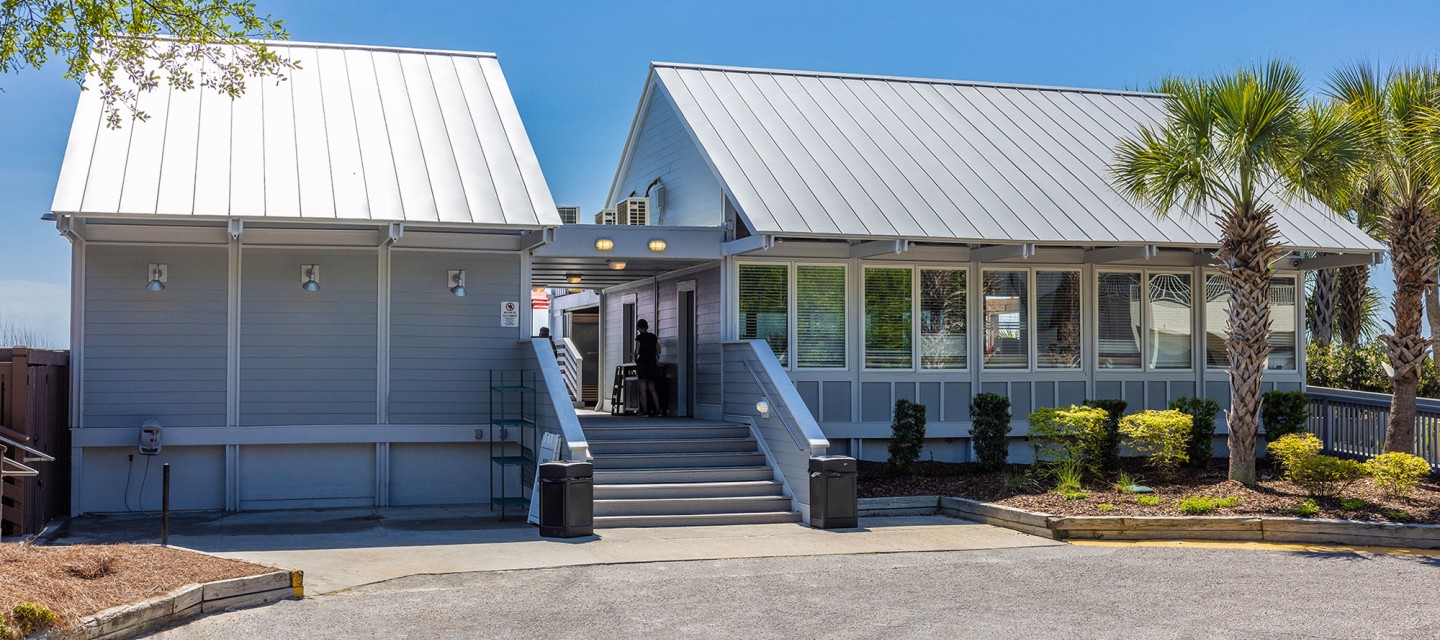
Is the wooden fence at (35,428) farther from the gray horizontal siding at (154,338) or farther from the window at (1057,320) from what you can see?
the window at (1057,320)

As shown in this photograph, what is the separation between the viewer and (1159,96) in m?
22.5

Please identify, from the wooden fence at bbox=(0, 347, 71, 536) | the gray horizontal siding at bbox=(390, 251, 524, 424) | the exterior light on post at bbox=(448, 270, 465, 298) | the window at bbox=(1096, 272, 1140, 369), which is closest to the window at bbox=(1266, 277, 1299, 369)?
the window at bbox=(1096, 272, 1140, 369)

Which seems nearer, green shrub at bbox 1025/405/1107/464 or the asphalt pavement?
the asphalt pavement

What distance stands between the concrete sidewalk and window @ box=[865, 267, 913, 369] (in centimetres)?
348

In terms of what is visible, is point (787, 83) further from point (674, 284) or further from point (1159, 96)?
point (1159, 96)

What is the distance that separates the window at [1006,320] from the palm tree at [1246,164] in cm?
331

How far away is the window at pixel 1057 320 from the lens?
1764 cm

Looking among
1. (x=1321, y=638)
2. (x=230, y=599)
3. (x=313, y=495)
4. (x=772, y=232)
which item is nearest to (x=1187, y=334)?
(x=772, y=232)

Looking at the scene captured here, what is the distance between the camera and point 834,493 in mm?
13109

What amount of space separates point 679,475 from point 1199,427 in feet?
23.3

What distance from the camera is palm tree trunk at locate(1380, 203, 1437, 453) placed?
1488 cm

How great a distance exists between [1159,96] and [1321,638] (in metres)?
16.2

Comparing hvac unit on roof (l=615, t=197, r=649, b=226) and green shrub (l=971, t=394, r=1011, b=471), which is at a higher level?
hvac unit on roof (l=615, t=197, r=649, b=226)

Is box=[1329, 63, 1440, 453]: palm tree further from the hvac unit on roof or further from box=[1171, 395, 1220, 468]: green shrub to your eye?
the hvac unit on roof
